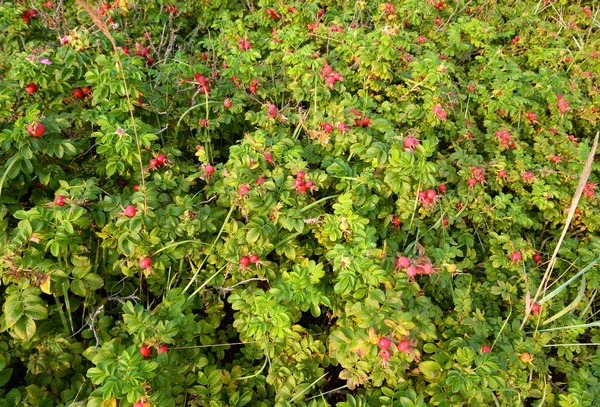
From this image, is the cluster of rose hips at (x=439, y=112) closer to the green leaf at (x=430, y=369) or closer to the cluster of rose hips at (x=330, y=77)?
the cluster of rose hips at (x=330, y=77)

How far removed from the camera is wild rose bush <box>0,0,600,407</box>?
5.19 ft

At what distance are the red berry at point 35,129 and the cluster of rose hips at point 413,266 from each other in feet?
5.50

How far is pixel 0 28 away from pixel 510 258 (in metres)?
3.17

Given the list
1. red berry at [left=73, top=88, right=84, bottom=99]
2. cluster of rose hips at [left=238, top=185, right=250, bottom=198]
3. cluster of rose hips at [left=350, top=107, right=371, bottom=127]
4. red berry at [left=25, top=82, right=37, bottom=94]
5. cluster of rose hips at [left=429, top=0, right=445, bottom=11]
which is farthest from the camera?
cluster of rose hips at [left=429, top=0, right=445, bottom=11]

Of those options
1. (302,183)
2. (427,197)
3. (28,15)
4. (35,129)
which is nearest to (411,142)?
(427,197)

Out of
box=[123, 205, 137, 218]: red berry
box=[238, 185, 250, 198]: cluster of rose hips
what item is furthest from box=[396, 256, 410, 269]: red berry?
box=[123, 205, 137, 218]: red berry

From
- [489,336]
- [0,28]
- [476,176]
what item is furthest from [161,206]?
[476,176]

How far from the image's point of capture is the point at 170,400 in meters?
1.44

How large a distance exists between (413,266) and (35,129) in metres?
1.75

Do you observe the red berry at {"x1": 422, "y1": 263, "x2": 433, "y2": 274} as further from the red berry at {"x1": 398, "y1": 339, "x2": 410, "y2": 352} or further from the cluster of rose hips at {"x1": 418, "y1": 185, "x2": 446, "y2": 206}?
the cluster of rose hips at {"x1": 418, "y1": 185, "x2": 446, "y2": 206}

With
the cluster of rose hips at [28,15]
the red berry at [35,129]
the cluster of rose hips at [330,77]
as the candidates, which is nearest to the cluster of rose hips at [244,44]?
the cluster of rose hips at [330,77]

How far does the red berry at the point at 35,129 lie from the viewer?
1.76 metres

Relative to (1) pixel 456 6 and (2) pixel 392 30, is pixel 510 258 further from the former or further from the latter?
(1) pixel 456 6

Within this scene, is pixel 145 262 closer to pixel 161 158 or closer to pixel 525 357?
pixel 161 158
